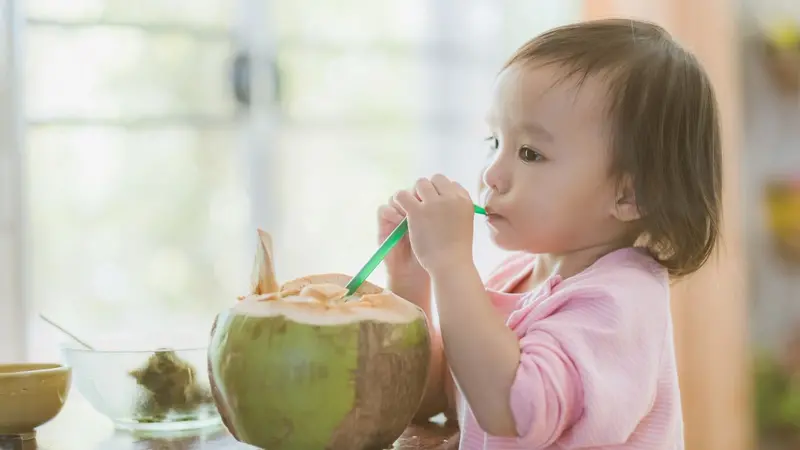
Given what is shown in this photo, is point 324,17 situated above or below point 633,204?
above

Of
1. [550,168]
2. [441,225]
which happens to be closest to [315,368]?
[441,225]

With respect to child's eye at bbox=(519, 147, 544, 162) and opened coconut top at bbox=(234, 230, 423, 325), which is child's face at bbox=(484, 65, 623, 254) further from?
opened coconut top at bbox=(234, 230, 423, 325)

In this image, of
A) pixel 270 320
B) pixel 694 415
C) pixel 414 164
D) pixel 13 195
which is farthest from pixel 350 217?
pixel 270 320

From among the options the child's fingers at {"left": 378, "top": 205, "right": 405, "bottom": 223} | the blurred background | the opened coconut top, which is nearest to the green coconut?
the opened coconut top

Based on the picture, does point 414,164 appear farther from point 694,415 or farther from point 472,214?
point 472,214

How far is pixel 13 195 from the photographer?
171 cm

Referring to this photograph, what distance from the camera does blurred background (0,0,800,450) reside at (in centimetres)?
187

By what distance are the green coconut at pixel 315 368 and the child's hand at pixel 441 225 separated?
0.24 ft

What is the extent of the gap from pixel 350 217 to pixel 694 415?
32.7 inches

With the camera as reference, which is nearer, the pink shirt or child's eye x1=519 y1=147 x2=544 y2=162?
the pink shirt

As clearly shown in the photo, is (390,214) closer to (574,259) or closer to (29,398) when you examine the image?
(574,259)

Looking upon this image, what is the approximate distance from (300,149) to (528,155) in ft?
3.86

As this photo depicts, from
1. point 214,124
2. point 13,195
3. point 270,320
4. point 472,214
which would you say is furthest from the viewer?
point 214,124

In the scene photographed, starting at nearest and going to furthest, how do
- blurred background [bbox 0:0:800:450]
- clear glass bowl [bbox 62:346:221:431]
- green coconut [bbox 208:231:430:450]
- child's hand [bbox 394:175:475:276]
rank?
green coconut [bbox 208:231:430:450] → child's hand [bbox 394:175:475:276] → clear glass bowl [bbox 62:346:221:431] → blurred background [bbox 0:0:800:450]
